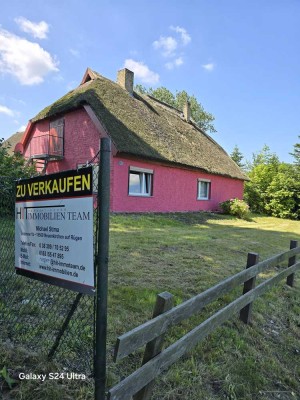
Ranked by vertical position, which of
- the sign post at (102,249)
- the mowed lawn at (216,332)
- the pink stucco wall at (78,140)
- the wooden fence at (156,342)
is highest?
the pink stucco wall at (78,140)

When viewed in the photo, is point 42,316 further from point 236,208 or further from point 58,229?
point 236,208

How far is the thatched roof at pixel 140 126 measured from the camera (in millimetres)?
14539

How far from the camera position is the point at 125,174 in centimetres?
1436

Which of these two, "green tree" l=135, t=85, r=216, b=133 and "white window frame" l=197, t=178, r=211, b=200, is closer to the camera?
"white window frame" l=197, t=178, r=211, b=200

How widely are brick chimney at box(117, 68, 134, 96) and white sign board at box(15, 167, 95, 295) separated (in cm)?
1727

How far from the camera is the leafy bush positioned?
19.0m

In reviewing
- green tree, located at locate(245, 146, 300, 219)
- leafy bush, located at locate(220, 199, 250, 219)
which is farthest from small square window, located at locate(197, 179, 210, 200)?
green tree, located at locate(245, 146, 300, 219)

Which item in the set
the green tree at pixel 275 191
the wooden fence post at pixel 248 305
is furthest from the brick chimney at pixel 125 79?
the wooden fence post at pixel 248 305

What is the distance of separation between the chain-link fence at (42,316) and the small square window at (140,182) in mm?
10596

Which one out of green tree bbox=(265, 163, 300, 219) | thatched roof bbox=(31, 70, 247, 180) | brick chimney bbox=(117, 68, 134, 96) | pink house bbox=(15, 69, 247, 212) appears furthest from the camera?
green tree bbox=(265, 163, 300, 219)

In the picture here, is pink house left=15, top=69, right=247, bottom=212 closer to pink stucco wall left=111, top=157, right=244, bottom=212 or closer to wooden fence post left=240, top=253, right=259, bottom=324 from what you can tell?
pink stucco wall left=111, top=157, right=244, bottom=212

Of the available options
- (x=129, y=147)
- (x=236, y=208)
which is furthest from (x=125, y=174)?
(x=236, y=208)

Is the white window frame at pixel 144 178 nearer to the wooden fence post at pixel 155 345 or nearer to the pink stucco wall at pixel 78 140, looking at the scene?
the pink stucco wall at pixel 78 140

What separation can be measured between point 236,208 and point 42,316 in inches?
662
